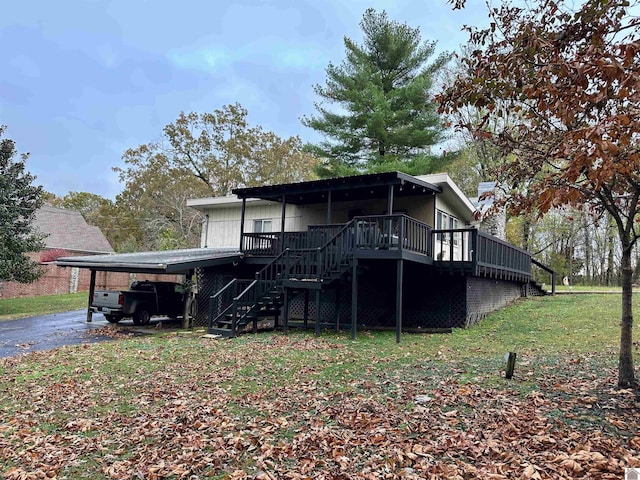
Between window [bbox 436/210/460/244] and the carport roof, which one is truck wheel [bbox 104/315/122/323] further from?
window [bbox 436/210/460/244]

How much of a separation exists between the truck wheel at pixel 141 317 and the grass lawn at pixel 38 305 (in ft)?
22.1

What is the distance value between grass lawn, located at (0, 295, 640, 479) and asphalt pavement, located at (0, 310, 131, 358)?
2.38m

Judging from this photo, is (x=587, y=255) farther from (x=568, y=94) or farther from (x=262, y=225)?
(x=568, y=94)

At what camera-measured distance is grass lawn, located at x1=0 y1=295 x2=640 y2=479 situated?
13.0ft

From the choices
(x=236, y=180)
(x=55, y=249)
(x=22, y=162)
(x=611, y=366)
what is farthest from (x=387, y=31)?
(x=55, y=249)

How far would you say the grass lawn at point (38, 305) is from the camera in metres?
20.1

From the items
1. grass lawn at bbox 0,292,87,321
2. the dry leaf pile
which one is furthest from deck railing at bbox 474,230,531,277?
grass lawn at bbox 0,292,87,321

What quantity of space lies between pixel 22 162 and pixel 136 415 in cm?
1961

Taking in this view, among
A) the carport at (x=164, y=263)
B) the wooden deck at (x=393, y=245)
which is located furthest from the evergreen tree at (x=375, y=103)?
the carport at (x=164, y=263)

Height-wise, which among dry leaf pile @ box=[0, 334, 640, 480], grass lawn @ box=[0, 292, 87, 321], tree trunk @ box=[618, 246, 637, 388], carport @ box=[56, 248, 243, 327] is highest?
carport @ box=[56, 248, 243, 327]

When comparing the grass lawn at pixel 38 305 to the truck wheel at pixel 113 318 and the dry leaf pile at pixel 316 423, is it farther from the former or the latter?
the dry leaf pile at pixel 316 423

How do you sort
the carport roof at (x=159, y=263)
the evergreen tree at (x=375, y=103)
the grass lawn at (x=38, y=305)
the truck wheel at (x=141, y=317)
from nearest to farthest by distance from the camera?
the carport roof at (x=159, y=263) < the truck wheel at (x=141, y=317) < the grass lawn at (x=38, y=305) < the evergreen tree at (x=375, y=103)

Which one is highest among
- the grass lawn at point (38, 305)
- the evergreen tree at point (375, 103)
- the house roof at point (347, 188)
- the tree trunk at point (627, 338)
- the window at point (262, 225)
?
the evergreen tree at point (375, 103)

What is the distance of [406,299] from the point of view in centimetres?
1367
